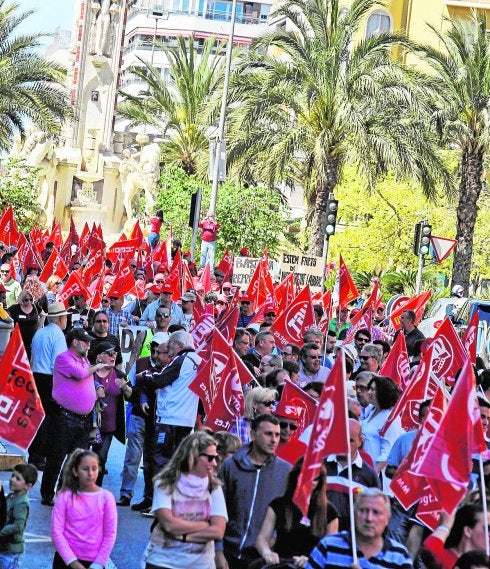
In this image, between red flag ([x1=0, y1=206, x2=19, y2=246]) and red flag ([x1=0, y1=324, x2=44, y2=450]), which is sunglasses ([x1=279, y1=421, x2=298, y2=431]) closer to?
red flag ([x1=0, y1=324, x2=44, y2=450])

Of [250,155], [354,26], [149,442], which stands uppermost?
[354,26]

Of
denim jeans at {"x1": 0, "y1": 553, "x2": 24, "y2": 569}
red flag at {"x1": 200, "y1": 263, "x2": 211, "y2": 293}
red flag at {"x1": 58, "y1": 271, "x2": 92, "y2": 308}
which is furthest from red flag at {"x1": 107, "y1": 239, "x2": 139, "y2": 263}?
denim jeans at {"x1": 0, "y1": 553, "x2": 24, "y2": 569}

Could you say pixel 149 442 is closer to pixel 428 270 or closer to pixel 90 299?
pixel 90 299

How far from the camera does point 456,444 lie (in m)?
7.69

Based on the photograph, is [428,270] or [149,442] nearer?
[149,442]

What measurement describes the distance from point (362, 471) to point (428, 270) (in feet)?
133

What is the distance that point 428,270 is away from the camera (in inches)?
1909

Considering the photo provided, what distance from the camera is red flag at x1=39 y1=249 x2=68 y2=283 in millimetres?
25422

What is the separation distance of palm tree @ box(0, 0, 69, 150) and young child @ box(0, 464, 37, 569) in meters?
32.2

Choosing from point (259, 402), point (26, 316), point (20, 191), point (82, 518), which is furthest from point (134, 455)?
point (20, 191)

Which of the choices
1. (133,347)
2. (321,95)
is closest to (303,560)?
(133,347)

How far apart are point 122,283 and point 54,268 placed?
4301 millimetres

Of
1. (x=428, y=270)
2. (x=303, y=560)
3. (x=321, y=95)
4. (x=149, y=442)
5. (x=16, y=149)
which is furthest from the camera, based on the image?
(x=16, y=149)

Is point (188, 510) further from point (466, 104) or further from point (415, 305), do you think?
point (466, 104)
